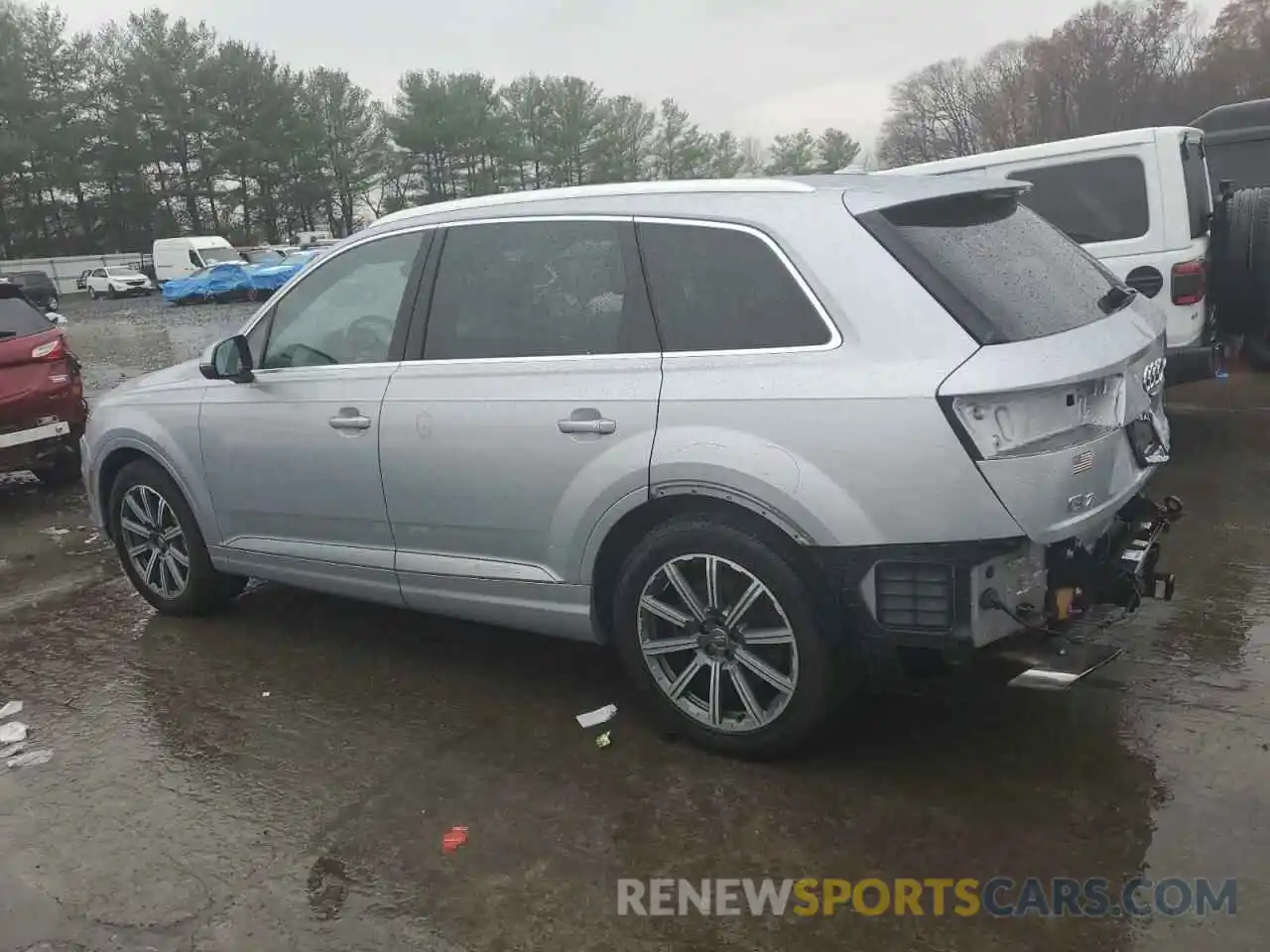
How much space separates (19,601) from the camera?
5.86 meters

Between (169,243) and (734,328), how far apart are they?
164 ft

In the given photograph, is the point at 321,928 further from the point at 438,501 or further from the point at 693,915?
the point at 438,501

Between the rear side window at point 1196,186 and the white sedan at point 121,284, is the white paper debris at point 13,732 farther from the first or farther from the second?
the white sedan at point 121,284

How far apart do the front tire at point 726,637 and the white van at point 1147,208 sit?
14.7 ft

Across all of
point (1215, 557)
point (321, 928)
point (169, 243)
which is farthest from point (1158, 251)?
point (169, 243)

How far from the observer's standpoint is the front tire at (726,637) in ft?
10.7

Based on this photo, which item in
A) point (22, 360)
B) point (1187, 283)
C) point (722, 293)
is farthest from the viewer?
point (22, 360)

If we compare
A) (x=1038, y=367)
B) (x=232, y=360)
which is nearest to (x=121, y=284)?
(x=232, y=360)

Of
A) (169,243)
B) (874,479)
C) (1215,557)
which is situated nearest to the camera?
(874,479)

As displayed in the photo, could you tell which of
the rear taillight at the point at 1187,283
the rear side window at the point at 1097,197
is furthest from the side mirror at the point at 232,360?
the rear taillight at the point at 1187,283

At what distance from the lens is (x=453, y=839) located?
10.6ft

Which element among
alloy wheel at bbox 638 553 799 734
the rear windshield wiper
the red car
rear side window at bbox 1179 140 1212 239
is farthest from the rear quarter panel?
the red car

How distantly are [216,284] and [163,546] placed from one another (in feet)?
116

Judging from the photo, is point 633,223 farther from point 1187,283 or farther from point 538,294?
point 1187,283
